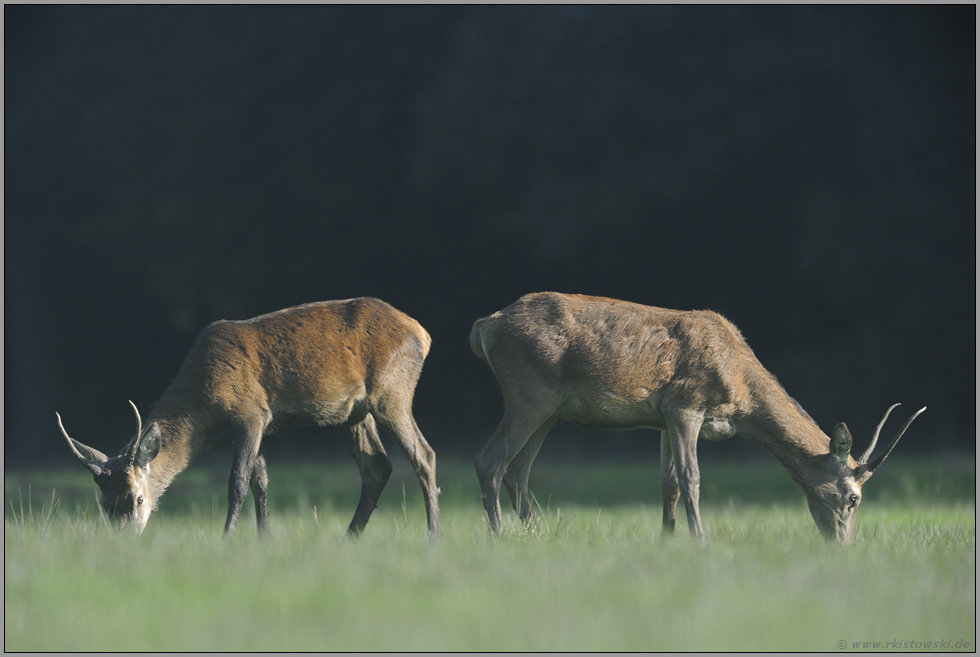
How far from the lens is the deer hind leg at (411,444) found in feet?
24.1

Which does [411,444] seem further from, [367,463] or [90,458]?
[90,458]

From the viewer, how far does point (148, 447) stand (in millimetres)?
6934

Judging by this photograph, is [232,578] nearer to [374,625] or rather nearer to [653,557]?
[374,625]

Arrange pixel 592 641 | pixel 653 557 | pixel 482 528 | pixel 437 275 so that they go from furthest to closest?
pixel 437 275, pixel 482 528, pixel 653 557, pixel 592 641

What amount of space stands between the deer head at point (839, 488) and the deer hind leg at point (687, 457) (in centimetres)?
89

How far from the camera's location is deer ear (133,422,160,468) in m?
6.88

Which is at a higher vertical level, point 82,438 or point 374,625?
point 374,625

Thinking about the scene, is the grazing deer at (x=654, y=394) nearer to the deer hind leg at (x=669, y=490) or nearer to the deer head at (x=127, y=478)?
the deer hind leg at (x=669, y=490)

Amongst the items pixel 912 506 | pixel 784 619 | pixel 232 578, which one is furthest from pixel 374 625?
pixel 912 506

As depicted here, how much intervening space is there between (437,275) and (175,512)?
5555mm

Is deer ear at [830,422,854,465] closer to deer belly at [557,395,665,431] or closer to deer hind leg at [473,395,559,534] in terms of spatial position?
deer belly at [557,395,665,431]

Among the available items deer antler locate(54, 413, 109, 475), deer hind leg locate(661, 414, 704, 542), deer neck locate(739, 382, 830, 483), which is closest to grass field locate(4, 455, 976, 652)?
deer hind leg locate(661, 414, 704, 542)

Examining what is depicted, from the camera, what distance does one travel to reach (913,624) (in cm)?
405

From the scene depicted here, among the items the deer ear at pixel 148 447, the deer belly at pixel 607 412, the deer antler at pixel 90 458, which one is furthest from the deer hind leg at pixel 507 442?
the deer antler at pixel 90 458
